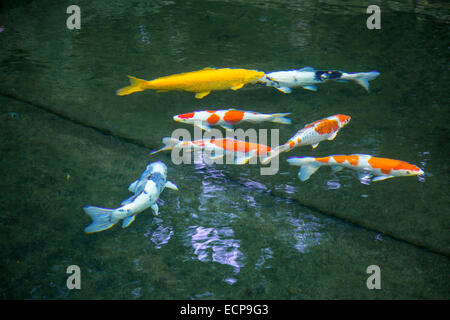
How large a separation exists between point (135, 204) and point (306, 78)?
Result: 2458 mm

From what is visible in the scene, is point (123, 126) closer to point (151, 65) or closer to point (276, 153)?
point (151, 65)

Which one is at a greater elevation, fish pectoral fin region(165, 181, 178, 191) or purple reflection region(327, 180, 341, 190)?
fish pectoral fin region(165, 181, 178, 191)

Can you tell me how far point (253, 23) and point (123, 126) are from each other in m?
2.81

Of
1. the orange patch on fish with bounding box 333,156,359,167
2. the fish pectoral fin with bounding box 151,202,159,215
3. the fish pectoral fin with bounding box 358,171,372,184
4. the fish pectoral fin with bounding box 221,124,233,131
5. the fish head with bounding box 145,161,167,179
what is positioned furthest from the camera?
the fish pectoral fin with bounding box 221,124,233,131

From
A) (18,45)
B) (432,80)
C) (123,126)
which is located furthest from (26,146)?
(432,80)

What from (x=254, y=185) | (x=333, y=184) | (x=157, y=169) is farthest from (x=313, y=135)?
(x=157, y=169)

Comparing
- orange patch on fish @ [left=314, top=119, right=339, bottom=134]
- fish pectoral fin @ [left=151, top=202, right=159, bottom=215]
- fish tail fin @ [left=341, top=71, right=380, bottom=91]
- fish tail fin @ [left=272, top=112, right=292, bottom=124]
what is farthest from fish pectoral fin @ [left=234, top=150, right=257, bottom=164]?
fish tail fin @ [left=341, top=71, right=380, bottom=91]

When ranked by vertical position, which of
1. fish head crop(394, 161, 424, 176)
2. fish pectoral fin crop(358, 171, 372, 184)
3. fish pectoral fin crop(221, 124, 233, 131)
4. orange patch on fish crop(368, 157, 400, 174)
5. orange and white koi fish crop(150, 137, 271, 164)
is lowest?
fish pectoral fin crop(358, 171, 372, 184)

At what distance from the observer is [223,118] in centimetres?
357

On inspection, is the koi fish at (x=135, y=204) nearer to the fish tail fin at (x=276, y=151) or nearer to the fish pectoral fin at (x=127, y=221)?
the fish pectoral fin at (x=127, y=221)

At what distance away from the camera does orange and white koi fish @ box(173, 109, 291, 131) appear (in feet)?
11.6

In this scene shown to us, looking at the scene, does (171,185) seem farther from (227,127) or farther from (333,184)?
(333,184)

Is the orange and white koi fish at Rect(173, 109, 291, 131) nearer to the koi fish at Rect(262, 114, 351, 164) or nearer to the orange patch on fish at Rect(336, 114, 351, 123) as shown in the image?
the koi fish at Rect(262, 114, 351, 164)

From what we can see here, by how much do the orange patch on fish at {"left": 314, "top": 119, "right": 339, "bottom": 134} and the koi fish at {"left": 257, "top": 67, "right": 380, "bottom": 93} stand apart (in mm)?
804
